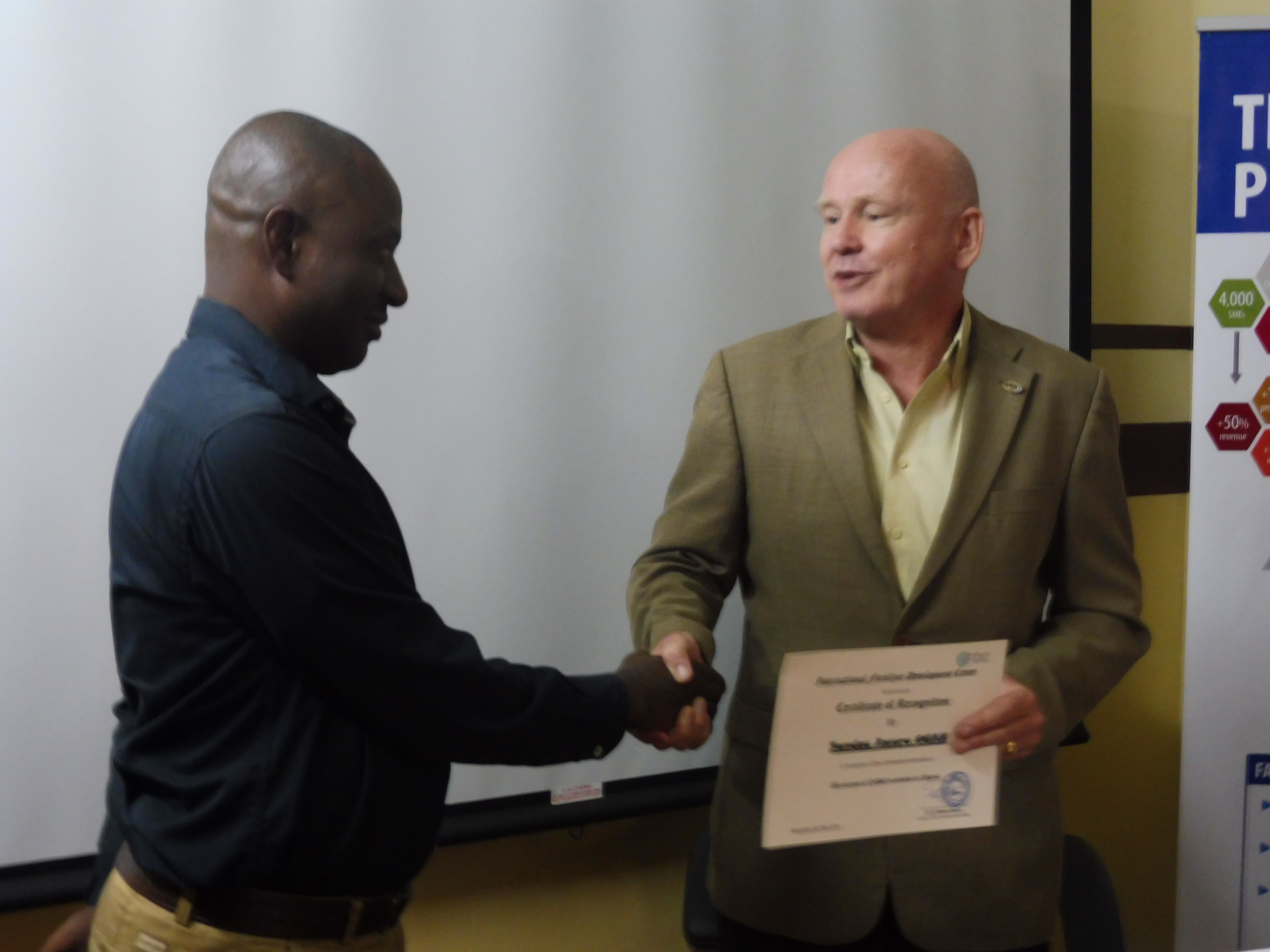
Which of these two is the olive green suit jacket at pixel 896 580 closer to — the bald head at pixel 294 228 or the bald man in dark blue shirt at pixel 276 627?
the bald man in dark blue shirt at pixel 276 627

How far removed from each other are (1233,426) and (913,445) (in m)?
1.38

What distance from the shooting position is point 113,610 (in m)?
1.30

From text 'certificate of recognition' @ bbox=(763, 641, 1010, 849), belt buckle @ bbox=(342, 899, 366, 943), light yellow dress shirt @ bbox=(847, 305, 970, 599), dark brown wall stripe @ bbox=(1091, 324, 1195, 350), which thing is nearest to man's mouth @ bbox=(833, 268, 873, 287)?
light yellow dress shirt @ bbox=(847, 305, 970, 599)

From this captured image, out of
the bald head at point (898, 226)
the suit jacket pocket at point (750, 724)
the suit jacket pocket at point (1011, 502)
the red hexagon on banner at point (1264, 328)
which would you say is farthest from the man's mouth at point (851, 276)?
the red hexagon on banner at point (1264, 328)

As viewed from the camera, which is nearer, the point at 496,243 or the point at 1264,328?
the point at 496,243

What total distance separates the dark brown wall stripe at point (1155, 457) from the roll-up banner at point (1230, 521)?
8.1 inches

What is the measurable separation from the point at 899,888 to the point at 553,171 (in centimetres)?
146

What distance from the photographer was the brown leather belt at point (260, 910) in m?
1.24

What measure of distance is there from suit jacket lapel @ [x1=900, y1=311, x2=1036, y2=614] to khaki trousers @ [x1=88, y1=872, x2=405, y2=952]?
0.96 metres

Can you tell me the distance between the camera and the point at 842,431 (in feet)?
5.90

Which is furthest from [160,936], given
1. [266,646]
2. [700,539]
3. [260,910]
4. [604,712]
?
[700,539]

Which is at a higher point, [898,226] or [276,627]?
[898,226]

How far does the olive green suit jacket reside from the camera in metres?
1.76

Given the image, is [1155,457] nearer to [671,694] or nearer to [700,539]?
[700,539]
